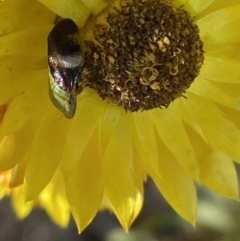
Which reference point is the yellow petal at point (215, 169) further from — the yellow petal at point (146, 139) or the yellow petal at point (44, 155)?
the yellow petal at point (44, 155)

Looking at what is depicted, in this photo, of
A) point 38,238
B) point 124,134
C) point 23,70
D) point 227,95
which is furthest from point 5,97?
point 38,238

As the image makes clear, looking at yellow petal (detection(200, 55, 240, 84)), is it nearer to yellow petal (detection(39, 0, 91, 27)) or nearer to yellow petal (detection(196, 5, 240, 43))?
yellow petal (detection(196, 5, 240, 43))

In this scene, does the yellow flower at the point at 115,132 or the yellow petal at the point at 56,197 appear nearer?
the yellow flower at the point at 115,132

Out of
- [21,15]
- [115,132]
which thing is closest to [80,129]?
[115,132]

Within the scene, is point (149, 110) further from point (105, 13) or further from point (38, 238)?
point (38, 238)

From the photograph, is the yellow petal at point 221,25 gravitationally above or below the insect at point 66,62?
below

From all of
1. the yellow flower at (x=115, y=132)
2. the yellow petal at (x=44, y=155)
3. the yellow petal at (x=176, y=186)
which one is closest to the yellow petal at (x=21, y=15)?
the yellow flower at (x=115, y=132)

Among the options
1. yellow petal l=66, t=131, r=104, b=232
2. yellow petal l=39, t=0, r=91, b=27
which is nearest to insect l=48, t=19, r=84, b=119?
yellow petal l=39, t=0, r=91, b=27

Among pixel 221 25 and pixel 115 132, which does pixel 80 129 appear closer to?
pixel 115 132
